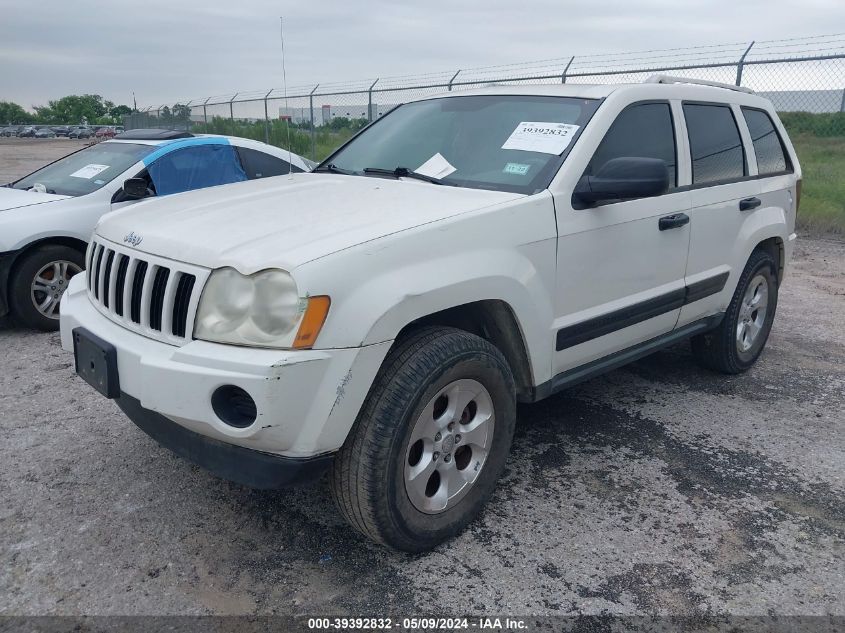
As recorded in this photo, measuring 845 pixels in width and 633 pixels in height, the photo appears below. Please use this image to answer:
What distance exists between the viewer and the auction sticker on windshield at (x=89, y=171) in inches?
234

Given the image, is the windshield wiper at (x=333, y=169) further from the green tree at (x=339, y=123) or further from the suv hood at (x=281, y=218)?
the green tree at (x=339, y=123)

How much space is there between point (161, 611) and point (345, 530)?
752 mm

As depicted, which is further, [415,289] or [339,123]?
[339,123]

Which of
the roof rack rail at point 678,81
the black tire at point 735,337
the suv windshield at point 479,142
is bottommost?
the black tire at point 735,337

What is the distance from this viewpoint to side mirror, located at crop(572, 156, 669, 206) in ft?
9.71

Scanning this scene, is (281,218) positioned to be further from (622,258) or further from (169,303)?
(622,258)

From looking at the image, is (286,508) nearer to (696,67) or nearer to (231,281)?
(231,281)

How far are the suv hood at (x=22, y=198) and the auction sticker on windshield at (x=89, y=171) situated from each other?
13.0 inches

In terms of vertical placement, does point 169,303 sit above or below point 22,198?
below

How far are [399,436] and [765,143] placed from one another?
353 cm

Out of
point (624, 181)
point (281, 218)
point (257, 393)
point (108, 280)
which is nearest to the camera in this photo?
point (257, 393)

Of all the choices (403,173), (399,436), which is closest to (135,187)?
(403,173)

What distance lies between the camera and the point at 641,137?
3.60 m

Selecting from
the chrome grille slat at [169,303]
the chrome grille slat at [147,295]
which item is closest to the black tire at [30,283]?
the chrome grille slat at [147,295]
